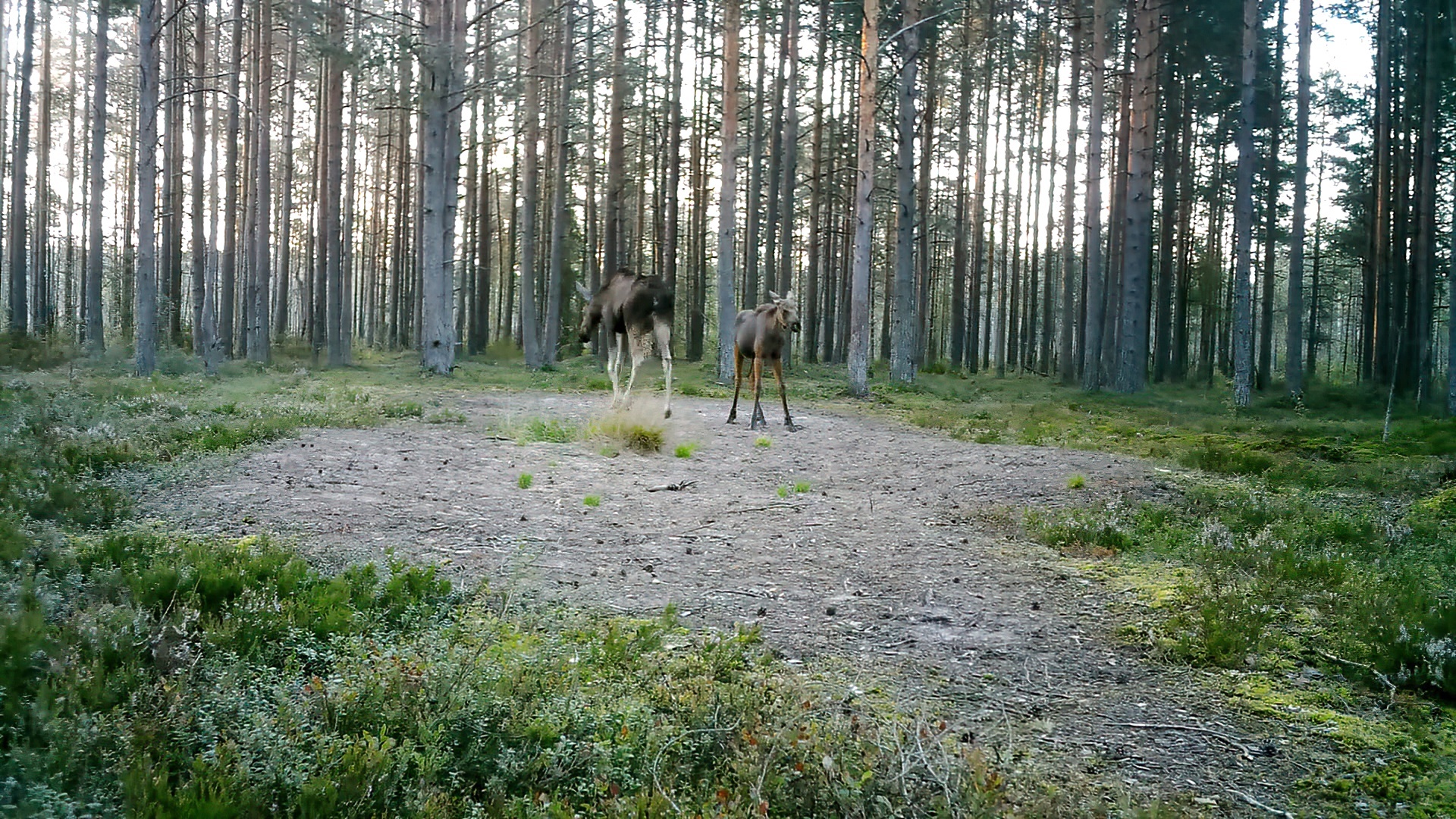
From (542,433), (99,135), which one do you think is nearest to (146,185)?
(99,135)

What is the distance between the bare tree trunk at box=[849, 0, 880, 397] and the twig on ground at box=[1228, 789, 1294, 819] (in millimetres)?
16340

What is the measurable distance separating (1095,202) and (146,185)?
21704 mm

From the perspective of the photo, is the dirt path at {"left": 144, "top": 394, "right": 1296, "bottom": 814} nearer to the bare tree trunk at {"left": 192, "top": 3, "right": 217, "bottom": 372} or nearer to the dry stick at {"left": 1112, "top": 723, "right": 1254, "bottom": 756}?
the dry stick at {"left": 1112, "top": 723, "right": 1254, "bottom": 756}

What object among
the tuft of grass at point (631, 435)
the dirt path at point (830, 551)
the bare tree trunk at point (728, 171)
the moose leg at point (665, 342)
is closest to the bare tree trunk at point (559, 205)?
the bare tree trunk at point (728, 171)

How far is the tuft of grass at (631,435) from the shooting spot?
11.1 m

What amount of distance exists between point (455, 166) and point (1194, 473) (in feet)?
61.5

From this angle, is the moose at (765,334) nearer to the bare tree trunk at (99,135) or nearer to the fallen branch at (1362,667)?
the fallen branch at (1362,667)

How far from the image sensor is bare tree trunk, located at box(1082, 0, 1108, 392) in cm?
2211

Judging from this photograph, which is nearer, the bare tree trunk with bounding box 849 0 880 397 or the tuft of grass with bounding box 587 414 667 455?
the tuft of grass with bounding box 587 414 667 455

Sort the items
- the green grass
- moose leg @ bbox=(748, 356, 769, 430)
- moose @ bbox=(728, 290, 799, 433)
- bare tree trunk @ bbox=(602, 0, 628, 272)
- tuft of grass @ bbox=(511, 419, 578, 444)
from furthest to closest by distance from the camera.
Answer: bare tree trunk @ bbox=(602, 0, 628, 272) → moose leg @ bbox=(748, 356, 769, 430) → moose @ bbox=(728, 290, 799, 433) → tuft of grass @ bbox=(511, 419, 578, 444) → the green grass

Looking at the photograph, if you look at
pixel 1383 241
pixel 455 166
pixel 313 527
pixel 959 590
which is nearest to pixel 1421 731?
pixel 959 590

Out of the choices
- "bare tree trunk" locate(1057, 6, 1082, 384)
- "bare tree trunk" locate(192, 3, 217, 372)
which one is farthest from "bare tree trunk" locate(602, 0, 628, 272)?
"bare tree trunk" locate(1057, 6, 1082, 384)

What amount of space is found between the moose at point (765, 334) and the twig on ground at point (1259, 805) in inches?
390

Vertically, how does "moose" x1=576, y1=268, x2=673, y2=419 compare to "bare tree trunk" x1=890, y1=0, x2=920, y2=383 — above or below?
below
